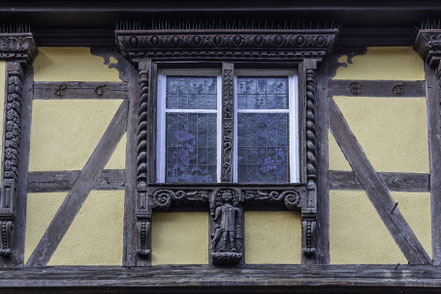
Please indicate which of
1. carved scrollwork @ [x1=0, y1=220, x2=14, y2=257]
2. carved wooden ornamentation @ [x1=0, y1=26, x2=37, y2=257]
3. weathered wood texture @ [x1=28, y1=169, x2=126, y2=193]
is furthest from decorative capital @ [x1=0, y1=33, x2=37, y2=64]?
carved scrollwork @ [x1=0, y1=220, x2=14, y2=257]

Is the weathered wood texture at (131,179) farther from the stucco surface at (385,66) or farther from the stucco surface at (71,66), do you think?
the stucco surface at (385,66)

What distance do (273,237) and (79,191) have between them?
1697 mm

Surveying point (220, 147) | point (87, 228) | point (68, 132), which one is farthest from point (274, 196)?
point (68, 132)

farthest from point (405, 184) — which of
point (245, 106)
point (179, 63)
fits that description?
point (179, 63)

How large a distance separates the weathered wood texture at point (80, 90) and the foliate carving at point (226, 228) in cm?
135

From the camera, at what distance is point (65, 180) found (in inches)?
399

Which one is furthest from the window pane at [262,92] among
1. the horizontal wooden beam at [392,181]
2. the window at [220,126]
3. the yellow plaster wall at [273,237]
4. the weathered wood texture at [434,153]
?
the weathered wood texture at [434,153]

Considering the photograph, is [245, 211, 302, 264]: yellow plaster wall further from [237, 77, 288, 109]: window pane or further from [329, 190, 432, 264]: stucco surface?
[237, 77, 288, 109]: window pane

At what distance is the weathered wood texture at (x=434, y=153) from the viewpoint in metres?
9.94

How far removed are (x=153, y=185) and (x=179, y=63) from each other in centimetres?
119

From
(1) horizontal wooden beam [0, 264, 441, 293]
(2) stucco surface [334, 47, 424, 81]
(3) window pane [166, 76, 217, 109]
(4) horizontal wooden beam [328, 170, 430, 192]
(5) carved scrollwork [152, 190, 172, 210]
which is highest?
(2) stucco surface [334, 47, 424, 81]

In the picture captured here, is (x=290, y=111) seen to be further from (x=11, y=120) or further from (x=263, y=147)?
(x=11, y=120)

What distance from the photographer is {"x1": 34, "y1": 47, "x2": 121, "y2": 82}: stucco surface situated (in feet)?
34.6

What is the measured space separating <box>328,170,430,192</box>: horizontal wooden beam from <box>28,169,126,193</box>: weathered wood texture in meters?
1.81
